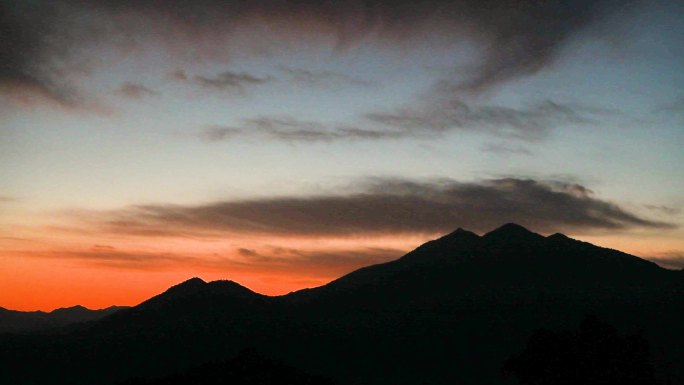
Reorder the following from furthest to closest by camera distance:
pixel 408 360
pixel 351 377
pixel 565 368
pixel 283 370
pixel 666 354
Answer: pixel 408 360 < pixel 351 377 < pixel 666 354 < pixel 283 370 < pixel 565 368

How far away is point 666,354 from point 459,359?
191 ft

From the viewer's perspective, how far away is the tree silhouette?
59906 millimetres

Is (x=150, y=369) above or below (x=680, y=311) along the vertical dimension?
below

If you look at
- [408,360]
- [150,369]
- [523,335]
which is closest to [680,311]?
[523,335]

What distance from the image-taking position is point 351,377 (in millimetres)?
186375

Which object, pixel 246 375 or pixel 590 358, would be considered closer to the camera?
pixel 590 358

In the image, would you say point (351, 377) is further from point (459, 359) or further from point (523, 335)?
point (523, 335)

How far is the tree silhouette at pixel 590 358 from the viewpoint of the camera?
5991 cm

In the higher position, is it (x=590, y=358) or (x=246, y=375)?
(x=590, y=358)

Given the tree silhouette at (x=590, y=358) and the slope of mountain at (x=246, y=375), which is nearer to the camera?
the tree silhouette at (x=590, y=358)

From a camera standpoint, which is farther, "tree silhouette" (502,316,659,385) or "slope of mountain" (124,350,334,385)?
"slope of mountain" (124,350,334,385)

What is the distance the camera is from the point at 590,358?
60.4 m

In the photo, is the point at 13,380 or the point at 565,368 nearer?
the point at 565,368

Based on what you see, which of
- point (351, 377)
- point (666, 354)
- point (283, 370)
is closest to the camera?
point (283, 370)
